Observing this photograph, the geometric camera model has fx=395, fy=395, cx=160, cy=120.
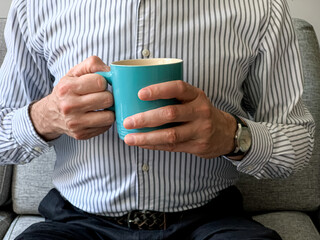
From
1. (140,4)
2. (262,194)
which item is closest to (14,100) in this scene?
(140,4)

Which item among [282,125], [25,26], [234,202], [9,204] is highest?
[25,26]

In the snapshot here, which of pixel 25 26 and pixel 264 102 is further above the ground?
pixel 25 26

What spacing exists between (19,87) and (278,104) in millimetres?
644

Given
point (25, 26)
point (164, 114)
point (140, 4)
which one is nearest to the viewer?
point (164, 114)

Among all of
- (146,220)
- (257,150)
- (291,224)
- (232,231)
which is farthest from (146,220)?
(291,224)

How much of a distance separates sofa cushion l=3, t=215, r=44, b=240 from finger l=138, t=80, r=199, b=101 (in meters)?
0.74

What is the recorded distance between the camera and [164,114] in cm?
63

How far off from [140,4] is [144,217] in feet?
1.56

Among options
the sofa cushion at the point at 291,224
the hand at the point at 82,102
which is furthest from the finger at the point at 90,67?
the sofa cushion at the point at 291,224

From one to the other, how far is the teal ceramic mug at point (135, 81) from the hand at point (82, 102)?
1.0 inches

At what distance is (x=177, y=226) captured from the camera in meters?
0.90

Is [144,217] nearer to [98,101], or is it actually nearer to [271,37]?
[98,101]

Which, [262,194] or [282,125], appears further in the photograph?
[262,194]

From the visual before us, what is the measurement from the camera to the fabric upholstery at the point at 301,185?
128cm
